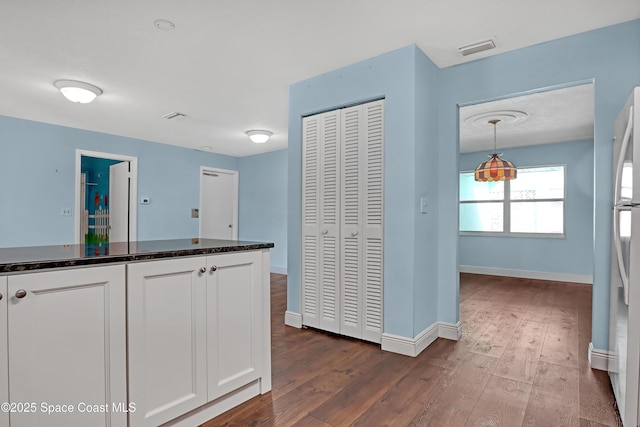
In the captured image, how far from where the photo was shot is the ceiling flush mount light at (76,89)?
3320mm

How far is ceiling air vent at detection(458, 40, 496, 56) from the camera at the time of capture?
2.63 metres

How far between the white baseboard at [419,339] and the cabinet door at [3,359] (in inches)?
89.3

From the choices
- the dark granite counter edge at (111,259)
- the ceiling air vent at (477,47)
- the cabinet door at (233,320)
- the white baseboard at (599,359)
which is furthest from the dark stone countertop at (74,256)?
the white baseboard at (599,359)

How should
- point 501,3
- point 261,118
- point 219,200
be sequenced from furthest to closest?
point 219,200 → point 261,118 → point 501,3

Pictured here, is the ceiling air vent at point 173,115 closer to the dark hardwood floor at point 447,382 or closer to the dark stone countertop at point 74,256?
the dark hardwood floor at point 447,382

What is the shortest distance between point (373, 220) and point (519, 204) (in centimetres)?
467

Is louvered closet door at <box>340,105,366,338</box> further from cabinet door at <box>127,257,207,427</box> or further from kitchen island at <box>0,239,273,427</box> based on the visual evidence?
cabinet door at <box>127,257,207,427</box>

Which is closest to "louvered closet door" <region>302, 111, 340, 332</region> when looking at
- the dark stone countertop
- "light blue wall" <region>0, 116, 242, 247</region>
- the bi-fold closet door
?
the bi-fold closet door

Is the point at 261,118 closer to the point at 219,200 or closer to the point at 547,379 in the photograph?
the point at 219,200

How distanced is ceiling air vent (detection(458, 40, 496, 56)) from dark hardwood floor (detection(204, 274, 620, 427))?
240cm

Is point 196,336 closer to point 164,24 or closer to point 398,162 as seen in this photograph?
point 398,162

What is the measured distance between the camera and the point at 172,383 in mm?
1566

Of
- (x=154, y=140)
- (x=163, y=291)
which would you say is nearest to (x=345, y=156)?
(x=163, y=291)

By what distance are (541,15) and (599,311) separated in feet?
6.81
